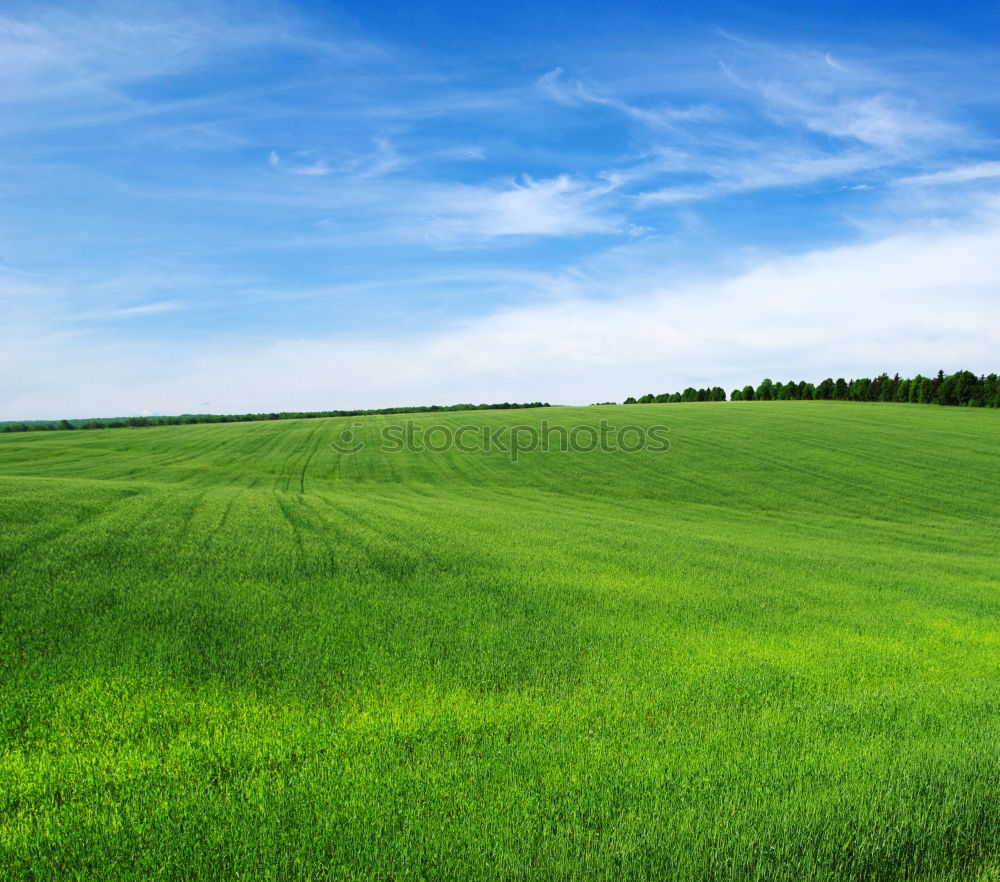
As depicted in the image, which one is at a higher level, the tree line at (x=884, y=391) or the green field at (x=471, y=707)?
the tree line at (x=884, y=391)

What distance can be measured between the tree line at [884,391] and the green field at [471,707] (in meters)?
91.3

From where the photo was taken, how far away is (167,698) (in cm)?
548

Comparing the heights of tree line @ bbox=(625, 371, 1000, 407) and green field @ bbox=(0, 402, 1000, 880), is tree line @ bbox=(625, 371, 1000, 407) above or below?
above

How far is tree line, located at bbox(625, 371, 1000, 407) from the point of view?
8475cm

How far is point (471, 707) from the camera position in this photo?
543cm

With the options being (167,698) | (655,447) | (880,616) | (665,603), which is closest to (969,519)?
(655,447)

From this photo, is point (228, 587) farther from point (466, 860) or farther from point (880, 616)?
point (880, 616)

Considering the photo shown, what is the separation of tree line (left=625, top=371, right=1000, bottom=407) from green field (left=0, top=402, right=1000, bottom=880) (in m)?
91.3

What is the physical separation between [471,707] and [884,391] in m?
115

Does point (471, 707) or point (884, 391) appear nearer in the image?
point (471, 707)

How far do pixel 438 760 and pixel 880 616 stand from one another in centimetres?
863

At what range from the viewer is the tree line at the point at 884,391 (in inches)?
3337

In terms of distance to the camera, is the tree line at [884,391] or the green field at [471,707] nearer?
the green field at [471,707]

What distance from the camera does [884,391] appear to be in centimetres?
9850
